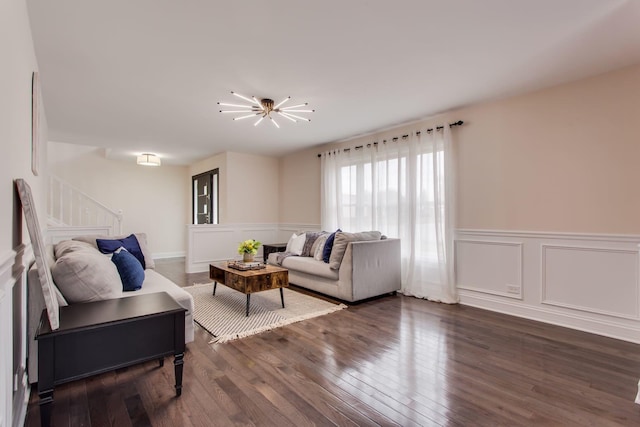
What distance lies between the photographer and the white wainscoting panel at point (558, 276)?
2.81 m

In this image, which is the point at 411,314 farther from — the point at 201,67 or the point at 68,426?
the point at 201,67

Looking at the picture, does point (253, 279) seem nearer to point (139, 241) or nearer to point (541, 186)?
point (139, 241)

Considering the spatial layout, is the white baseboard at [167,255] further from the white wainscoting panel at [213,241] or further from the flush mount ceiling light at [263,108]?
the flush mount ceiling light at [263,108]

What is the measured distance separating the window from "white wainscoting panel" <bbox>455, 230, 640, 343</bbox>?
16.9 ft

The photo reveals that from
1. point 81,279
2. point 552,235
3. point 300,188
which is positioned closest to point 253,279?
point 81,279

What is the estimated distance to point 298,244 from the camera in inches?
201

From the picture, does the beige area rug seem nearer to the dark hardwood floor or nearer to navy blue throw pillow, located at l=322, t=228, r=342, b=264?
the dark hardwood floor

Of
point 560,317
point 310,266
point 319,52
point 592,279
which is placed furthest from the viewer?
point 310,266

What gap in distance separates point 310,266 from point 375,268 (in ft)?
2.92

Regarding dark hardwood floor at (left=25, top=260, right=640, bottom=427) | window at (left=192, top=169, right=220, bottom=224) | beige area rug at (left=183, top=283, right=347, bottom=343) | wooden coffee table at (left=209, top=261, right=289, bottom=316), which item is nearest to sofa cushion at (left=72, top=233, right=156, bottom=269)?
beige area rug at (left=183, top=283, right=347, bottom=343)

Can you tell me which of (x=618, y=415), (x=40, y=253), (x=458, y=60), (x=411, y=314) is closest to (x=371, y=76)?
(x=458, y=60)

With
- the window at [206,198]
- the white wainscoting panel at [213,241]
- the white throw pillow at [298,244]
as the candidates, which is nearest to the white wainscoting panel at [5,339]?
the white throw pillow at [298,244]

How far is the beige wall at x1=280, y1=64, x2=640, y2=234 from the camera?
9.22ft

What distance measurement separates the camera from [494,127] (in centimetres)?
364
